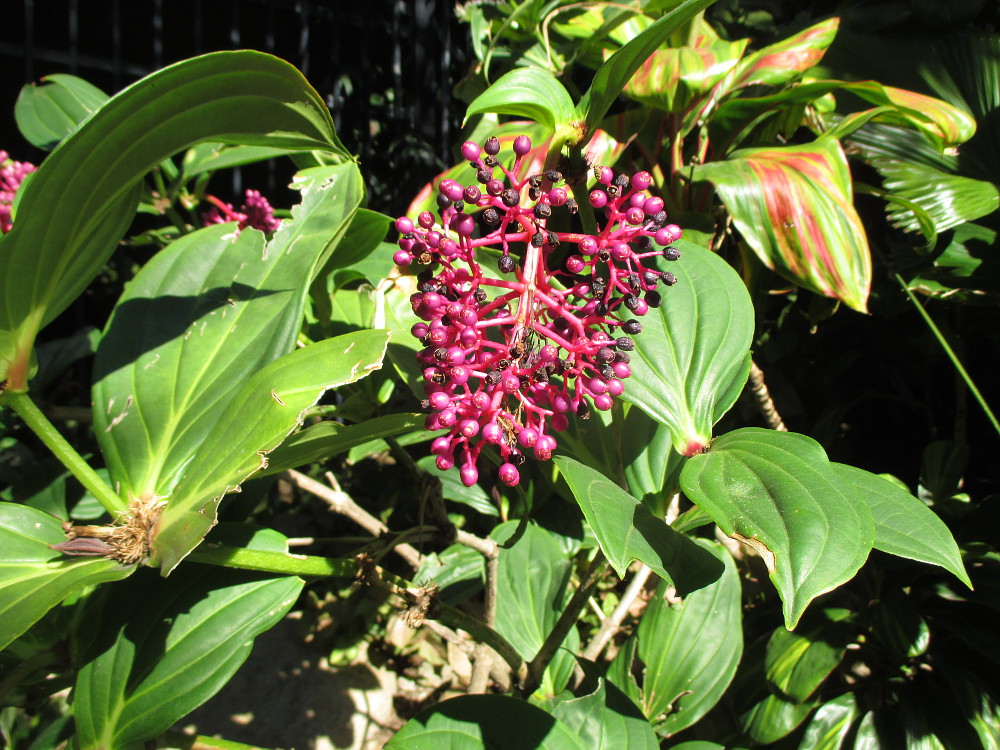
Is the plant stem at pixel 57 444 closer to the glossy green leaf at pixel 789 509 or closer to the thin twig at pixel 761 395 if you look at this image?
the glossy green leaf at pixel 789 509

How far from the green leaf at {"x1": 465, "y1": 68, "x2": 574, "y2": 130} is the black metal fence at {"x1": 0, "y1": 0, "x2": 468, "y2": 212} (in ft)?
7.36

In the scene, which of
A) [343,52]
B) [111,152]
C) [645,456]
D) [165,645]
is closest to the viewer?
[111,152]

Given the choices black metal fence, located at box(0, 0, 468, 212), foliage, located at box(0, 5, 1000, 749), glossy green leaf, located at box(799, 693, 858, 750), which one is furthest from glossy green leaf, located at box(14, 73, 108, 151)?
glossy green leaf, located at box(799, 693, 858, 750)

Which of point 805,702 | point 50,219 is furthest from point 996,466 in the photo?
point 50,219

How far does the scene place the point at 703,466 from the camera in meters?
0.62

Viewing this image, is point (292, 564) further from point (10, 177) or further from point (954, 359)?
point (10, 177)

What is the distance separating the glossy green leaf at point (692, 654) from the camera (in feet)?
3.59

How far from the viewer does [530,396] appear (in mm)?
711

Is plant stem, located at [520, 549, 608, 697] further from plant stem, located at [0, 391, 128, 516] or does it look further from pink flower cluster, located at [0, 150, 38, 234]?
pink flower cluster, located at [0, 150, 38, 234]

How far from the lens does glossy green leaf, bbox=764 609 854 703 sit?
1203mm

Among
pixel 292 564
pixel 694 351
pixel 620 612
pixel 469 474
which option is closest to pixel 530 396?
pixel 469 474

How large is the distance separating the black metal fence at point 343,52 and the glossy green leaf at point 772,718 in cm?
227

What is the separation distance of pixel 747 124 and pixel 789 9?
1.36 meters

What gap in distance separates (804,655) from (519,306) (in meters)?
1.02
